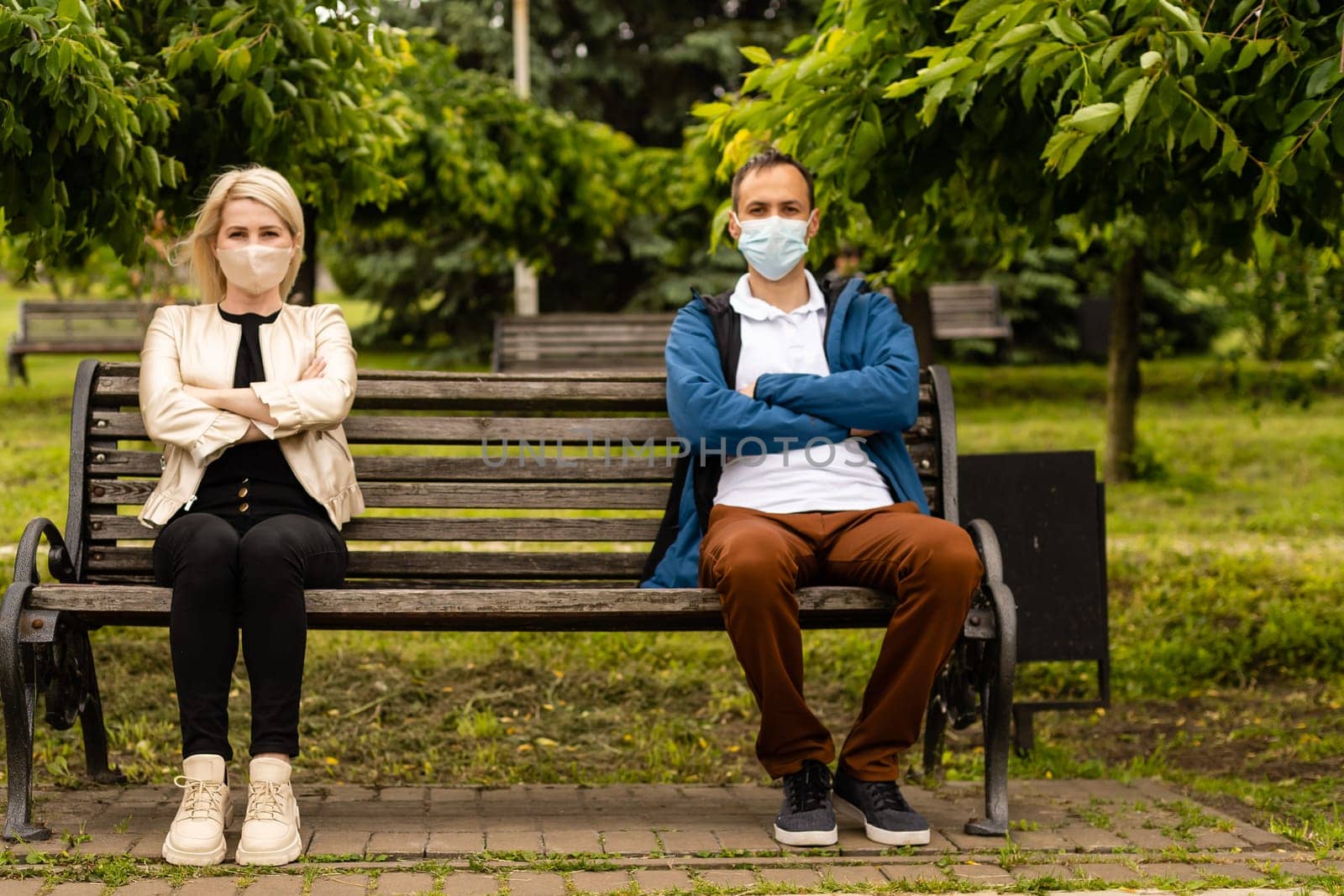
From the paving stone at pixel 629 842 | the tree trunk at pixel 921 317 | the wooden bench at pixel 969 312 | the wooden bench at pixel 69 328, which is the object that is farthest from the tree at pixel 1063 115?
the wooden bench at pixel 69 328

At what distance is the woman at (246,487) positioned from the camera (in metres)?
3.37

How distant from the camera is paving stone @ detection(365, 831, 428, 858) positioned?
3.38 meters

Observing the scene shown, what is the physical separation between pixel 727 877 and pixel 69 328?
15681 mm

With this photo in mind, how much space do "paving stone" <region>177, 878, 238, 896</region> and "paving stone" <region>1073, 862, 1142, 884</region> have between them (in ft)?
5.90

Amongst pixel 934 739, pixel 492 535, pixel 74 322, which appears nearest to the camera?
pixel 492 535

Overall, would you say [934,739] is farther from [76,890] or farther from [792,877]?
[76,890]

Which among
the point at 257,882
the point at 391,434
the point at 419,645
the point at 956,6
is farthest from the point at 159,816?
the point at 956,6

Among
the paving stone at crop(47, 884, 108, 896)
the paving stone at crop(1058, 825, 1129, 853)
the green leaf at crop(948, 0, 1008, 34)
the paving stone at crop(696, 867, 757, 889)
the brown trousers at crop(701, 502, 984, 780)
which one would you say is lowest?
the paving stone at crop(1058, 825, 1129, 853)

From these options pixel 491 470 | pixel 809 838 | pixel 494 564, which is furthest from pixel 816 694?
pixel 809 838

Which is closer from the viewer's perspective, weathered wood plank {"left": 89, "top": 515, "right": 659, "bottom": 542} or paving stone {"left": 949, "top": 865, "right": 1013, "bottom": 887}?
paving stone {"left": 949, "top": 865, "right": 1013, "bottom": 887}

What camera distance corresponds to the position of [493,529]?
4.21 metres

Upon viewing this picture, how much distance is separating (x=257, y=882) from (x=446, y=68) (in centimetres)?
1084

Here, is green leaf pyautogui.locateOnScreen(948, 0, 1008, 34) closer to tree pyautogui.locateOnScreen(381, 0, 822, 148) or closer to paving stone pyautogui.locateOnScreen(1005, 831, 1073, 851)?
paving stone pyautogui.locateOnScreen(1005, 831, 1073, 851)

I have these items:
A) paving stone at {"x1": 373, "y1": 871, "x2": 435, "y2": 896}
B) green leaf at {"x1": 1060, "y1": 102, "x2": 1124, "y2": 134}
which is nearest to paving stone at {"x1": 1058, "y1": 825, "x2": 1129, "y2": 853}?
paving stone at {"x1": 373, "y1": 871, "x2": 435, "y2": 896}
